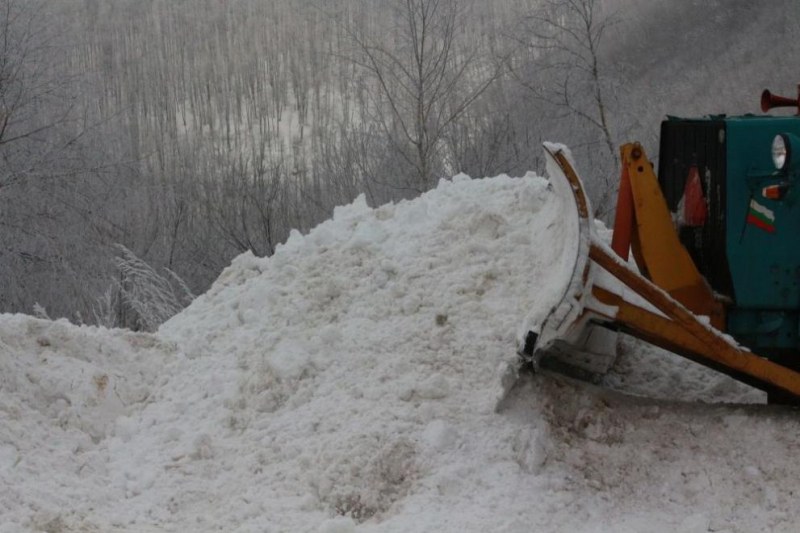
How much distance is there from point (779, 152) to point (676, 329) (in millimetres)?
1035

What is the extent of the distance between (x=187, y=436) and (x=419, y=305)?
1.65m

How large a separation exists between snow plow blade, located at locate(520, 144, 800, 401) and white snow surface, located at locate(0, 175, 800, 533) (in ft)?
0.49

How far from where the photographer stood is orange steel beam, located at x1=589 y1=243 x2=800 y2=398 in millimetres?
5316

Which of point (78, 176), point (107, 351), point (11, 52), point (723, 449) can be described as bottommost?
point (723, 449)

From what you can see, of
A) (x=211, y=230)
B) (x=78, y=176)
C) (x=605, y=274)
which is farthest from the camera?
(x=211, y=230)

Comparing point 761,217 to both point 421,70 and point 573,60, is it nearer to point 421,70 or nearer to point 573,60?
point 421,70

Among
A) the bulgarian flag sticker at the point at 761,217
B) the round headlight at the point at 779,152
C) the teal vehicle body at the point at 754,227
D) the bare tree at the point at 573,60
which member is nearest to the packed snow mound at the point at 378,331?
the teal vehicle body at the point at 754,227

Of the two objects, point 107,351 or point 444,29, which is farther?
point 444,29

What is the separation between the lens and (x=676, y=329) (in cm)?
538

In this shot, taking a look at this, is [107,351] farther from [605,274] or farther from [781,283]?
[781,283]

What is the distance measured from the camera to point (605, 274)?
210 inches

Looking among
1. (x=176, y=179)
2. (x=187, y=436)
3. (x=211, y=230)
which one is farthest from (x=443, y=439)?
(x=176, y=179)

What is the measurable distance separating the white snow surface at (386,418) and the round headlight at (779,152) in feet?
3.71

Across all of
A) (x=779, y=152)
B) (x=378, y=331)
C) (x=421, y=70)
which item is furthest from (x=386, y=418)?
(x=421, y=70)
